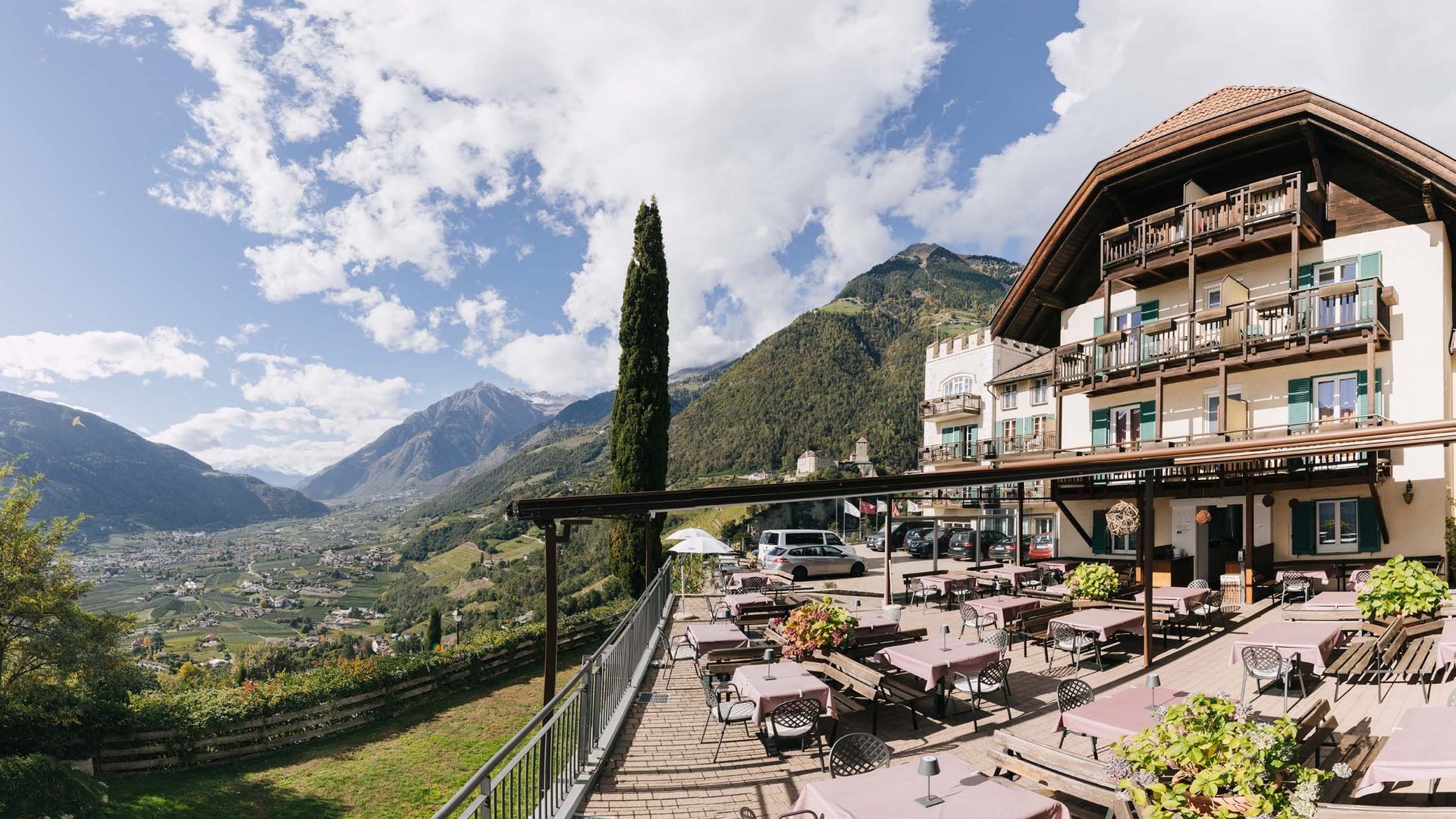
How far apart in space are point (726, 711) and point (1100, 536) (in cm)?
1893

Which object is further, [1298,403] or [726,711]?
[1298,403]

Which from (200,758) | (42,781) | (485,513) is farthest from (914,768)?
(485,513)

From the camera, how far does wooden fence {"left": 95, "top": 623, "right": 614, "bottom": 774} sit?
14023 millimetres

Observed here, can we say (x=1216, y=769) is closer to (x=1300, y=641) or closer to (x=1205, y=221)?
(x=1300, y=641)

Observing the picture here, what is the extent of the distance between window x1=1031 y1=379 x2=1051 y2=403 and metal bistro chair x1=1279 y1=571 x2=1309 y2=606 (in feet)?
46.1

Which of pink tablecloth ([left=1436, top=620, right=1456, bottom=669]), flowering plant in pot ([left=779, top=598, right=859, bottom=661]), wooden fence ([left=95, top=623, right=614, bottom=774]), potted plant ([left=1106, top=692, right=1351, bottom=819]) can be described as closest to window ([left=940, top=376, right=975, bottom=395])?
wooden fence ([left=95, top=623, right=614, bottom=774])

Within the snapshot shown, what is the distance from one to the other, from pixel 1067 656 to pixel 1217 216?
14921 millimetres

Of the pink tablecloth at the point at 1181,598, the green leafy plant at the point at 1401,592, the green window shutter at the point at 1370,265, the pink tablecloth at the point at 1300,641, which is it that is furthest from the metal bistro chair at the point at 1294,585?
the green window shutter at the point at 1370,265

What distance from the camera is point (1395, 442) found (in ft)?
39.7

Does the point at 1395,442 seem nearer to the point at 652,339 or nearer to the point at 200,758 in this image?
the point at 652,339

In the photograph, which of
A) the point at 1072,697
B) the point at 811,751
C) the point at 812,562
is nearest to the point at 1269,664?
the point at 1072,697

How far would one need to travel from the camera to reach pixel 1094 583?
13500 mm

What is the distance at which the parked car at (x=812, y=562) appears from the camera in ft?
82.1

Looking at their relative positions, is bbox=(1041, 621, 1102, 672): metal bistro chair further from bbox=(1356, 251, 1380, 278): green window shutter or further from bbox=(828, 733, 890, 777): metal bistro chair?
bbox=(1356, 251, 1380, 278): green window shutter
